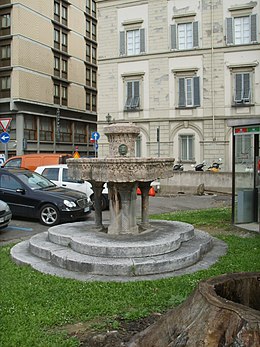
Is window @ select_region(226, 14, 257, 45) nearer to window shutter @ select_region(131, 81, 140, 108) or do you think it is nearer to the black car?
window shutter @ select_region(131, 81, 140, 108)

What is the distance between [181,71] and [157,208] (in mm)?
15498

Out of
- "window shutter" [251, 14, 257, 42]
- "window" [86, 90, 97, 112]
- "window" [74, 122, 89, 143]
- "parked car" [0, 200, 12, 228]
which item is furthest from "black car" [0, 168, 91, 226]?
"window" [86, 90, 97, 112]

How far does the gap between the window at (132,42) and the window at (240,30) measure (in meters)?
5.87

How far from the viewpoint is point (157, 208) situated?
15.7 m

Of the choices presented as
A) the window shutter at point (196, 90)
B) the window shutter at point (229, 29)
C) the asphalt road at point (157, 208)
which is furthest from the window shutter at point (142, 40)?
the asphalt road at point (157, 208)

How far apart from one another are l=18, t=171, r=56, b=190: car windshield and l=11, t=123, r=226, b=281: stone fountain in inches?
156

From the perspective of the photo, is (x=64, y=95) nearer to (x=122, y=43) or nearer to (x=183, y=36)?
(x=122, y=43)

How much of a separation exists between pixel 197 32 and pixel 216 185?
1243cm

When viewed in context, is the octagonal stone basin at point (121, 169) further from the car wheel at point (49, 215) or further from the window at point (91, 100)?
the window at point (91, 100)

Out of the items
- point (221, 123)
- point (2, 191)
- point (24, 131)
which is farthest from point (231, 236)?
point (24, 131)

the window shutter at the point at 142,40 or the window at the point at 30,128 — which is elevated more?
the window shutter at the point at 142,40

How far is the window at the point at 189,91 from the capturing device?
28281 millimetres

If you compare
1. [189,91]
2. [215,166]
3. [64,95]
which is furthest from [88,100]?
[215,166]

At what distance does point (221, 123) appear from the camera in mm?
27938
